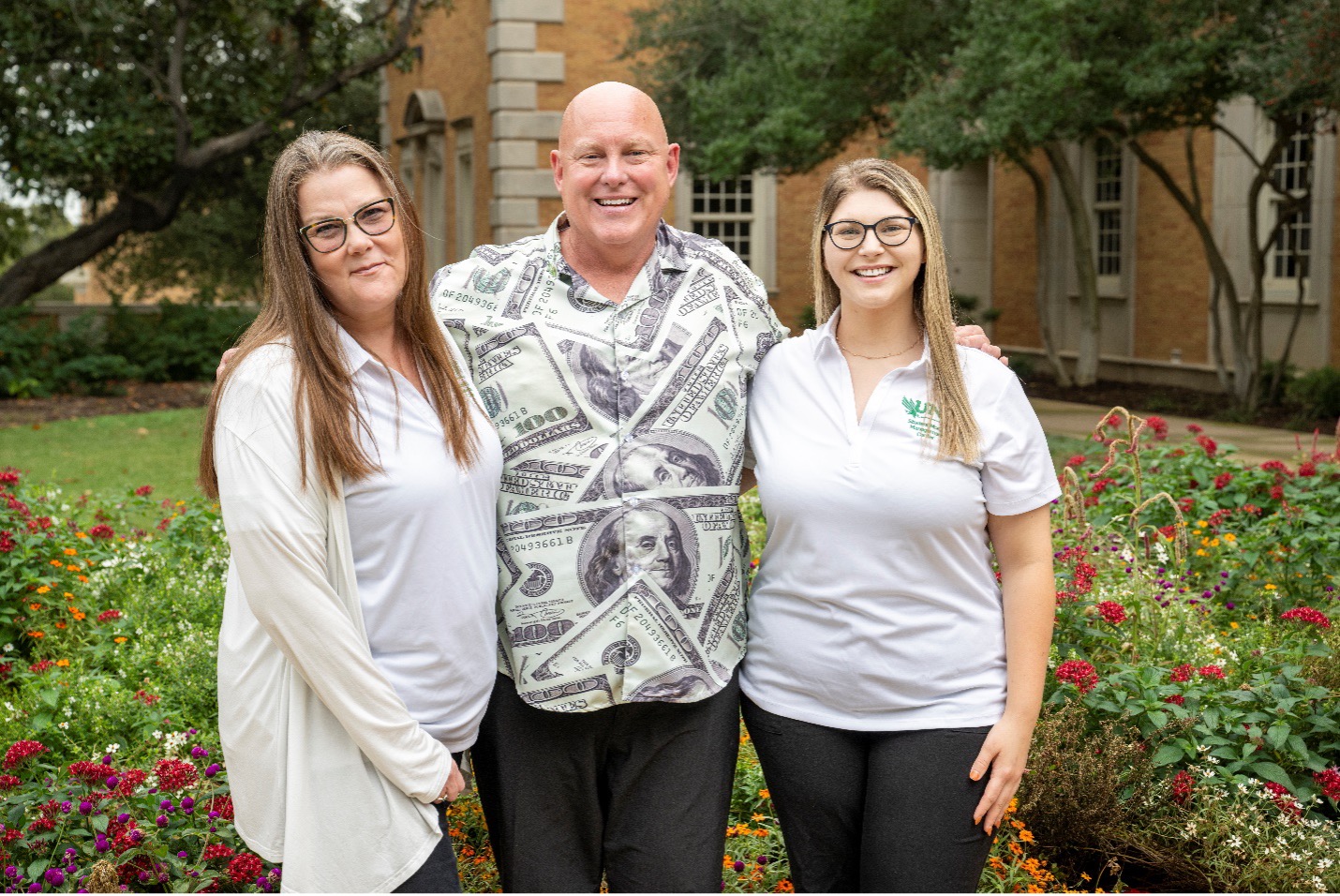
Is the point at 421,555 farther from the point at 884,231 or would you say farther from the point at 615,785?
the point at 884,231

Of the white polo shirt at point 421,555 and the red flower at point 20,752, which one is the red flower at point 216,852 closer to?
the red flower at point 20,752

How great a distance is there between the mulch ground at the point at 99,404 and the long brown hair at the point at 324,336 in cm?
1407

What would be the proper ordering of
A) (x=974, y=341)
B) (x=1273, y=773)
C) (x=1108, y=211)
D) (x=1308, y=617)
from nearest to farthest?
1. (x=974, y=341)
2. (x=1273, y=773)
3. (x=1308, y=617)
4. (x=1108, y=211)

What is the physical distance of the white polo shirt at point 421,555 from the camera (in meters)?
2.39

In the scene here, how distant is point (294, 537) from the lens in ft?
7.37

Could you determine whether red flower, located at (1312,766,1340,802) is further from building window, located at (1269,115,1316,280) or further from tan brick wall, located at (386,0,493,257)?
tan brick wall, located at (386,0,493,257)

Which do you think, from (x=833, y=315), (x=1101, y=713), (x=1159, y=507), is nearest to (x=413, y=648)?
(x=833, y=315)

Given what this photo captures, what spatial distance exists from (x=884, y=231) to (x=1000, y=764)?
1.09 metres


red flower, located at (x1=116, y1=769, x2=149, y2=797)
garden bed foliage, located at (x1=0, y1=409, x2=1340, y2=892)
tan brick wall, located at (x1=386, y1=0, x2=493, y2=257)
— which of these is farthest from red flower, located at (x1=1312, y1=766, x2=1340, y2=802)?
tan brick wall, located at (x1=386, y1=0, x2=493, y2=257)

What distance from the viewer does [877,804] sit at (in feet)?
8.52

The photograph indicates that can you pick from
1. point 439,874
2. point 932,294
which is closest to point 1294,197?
point 932,294

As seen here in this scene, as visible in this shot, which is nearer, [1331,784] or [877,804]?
[877,804]

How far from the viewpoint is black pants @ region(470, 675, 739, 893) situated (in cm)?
281

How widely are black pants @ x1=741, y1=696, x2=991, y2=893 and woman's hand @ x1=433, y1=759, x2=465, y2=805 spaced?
0.64 m
